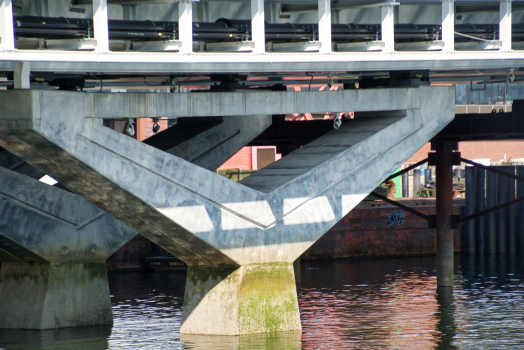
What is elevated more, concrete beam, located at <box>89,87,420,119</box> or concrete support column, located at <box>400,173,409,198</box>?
concrete beam, located at <box>89,87,420,119</box>

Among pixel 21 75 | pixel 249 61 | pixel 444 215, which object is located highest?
pixel 249 61

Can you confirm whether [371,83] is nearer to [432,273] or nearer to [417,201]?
[432,273]

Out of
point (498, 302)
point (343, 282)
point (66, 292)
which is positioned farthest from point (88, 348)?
point (343, 282)

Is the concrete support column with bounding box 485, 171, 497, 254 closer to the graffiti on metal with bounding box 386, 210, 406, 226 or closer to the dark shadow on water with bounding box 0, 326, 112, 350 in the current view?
the graffiti on metal with bounding box 386, 210, 406, 226

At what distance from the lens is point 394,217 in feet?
153

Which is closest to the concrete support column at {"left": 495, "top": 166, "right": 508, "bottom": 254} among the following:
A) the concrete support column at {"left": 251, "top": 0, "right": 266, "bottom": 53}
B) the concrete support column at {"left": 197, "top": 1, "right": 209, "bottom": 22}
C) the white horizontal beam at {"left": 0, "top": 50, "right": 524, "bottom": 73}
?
the white horizontal beam at {"left": 0, "top": 50, "right": 524, "bottom": 73}

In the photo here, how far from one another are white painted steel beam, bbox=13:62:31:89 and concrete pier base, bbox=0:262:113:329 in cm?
698

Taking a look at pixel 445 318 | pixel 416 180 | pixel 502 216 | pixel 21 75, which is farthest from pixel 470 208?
pixel 21 75

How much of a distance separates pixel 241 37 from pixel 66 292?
849 centimetres

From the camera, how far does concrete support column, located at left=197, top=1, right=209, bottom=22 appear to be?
22.2m

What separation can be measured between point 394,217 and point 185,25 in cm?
2903

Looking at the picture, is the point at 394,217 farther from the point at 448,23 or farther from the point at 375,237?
the point at 448,23

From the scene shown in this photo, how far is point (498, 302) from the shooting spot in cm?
2859

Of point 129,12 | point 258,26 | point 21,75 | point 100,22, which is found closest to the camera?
point 21,75
